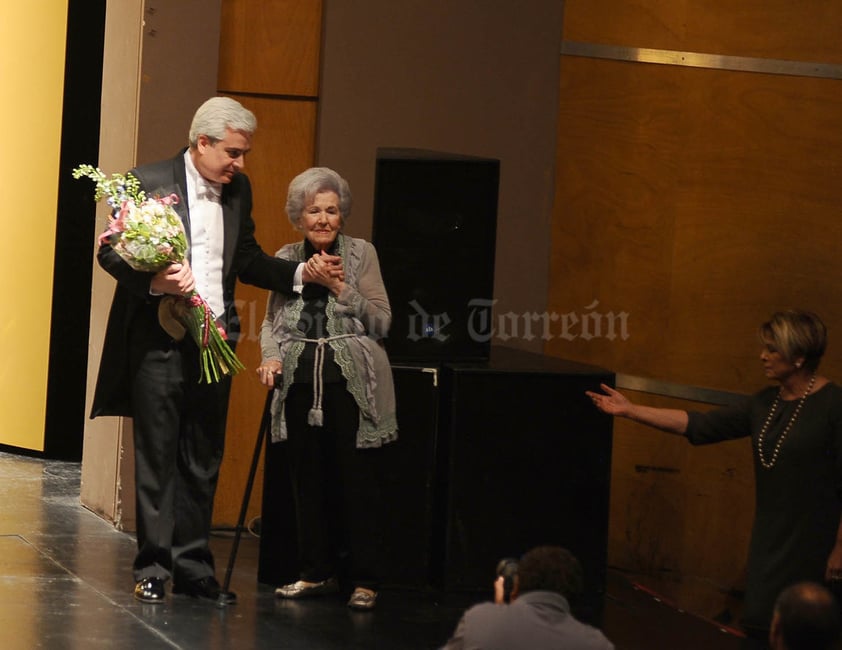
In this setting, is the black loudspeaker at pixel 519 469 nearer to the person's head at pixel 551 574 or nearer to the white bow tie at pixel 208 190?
the white bow tie at pixel 208 190

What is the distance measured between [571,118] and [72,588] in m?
3.05

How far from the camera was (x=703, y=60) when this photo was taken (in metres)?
6.36

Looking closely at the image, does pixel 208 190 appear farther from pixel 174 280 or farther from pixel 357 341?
pixel 357 341

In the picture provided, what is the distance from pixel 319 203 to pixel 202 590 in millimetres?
1379

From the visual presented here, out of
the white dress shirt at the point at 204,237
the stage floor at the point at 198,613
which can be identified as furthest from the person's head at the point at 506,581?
the white dress shirt at the point at 204,237

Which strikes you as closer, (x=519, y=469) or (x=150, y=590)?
(x=150, y=590)

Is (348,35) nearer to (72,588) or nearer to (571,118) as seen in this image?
(571,118)

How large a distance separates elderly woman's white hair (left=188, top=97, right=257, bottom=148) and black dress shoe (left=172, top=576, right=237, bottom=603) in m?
1.47

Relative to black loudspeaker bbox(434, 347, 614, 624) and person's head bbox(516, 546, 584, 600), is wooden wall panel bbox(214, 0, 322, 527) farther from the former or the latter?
person's head bbox(516, 546, 584, 600)

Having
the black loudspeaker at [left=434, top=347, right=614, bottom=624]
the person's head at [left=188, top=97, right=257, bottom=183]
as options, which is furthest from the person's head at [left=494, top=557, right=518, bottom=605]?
the black loudspeaker at [left=434, top=347, right=614, bottom=624]

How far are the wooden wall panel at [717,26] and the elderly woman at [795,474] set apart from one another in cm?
164

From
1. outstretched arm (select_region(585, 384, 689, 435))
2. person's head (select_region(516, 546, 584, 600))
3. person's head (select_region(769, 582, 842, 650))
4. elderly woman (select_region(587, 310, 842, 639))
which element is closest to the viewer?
person's head (select_region(769, 582, 842, 650))

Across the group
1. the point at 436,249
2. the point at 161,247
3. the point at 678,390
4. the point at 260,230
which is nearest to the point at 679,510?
the point at 678,390

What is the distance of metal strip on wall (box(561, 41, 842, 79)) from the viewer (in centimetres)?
618
